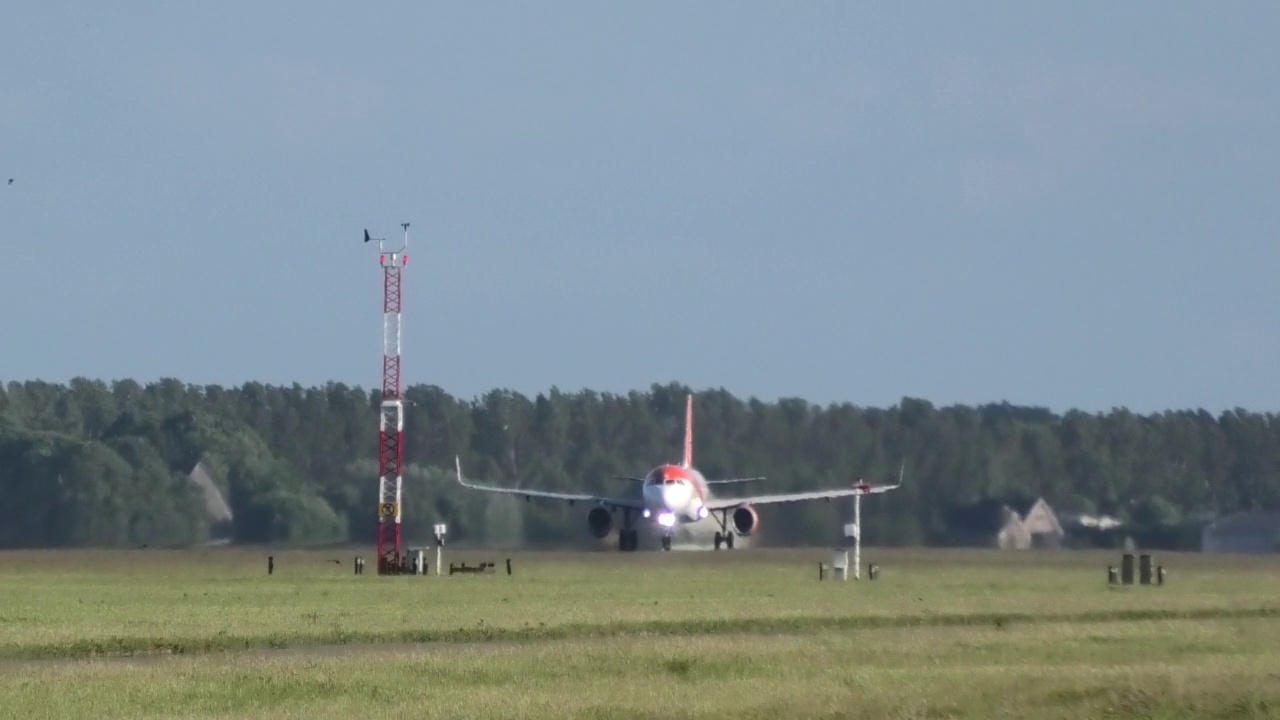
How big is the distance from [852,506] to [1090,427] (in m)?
20.7

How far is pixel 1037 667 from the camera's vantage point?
2556cm

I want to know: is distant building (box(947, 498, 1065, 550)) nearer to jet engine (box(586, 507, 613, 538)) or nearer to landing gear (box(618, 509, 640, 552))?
landing gear (box(618, 509, 640, 552))

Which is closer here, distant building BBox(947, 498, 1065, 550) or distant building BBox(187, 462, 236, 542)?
distant building BBox(947, 498, 1065, 550)

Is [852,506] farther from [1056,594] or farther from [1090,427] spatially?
[1056,594]

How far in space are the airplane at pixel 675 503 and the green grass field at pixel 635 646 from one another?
16.8 metres

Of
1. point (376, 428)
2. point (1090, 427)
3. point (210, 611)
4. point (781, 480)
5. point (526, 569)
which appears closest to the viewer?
point (210, 611)

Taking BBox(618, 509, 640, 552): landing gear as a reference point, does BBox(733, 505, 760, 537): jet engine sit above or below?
above

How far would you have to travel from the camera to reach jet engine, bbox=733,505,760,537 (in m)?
76.0

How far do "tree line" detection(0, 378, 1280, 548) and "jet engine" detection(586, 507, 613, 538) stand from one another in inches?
60.3

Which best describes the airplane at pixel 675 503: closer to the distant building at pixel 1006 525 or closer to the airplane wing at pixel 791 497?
the airplane wing at pixel 791 497

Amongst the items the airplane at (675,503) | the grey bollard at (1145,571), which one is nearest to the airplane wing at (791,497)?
the airplane at (675,503)

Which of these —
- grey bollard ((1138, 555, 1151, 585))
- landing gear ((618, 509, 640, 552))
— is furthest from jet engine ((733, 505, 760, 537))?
grey bollard ((1138, 555, 1151, 585))

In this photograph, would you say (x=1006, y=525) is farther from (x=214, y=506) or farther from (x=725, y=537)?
(x=214, y=506)

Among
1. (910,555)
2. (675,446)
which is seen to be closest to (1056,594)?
(910,555)
